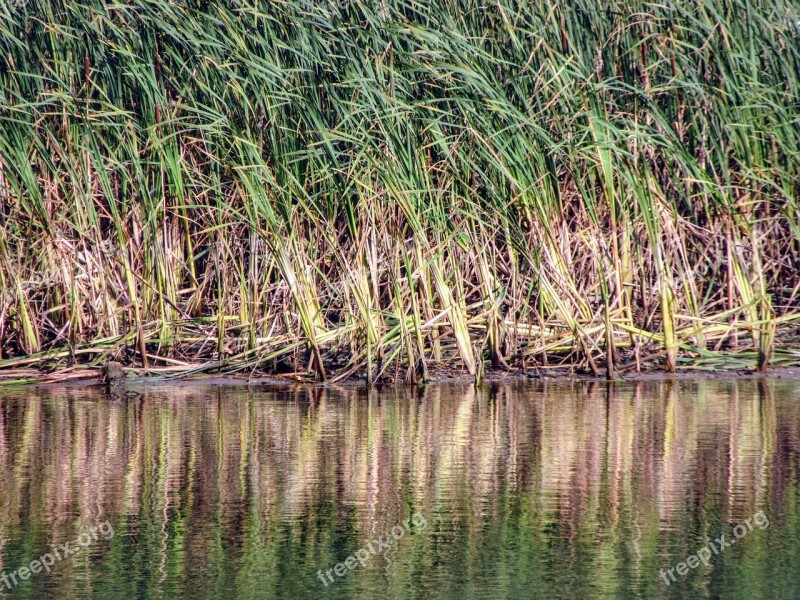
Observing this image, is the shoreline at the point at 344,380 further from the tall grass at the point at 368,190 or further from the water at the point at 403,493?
the water at the point at 403,493

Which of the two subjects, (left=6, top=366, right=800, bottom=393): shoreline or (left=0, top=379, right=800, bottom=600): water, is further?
(left=6, top=366, right=800, bottom=393): shoreline

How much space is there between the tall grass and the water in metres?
0.71

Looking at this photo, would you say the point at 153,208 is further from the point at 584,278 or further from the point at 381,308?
the point at 584,278

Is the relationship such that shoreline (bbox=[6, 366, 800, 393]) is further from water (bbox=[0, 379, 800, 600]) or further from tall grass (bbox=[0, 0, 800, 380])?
water (bbox=[0, 379, 800, 600])

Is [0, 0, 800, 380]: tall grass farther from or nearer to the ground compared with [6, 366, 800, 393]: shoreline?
farther from the ground

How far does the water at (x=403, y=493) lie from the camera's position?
11.6 feet

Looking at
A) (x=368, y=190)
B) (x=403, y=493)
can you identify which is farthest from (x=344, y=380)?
(x=403, y=493)

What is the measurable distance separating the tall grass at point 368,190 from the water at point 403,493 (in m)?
0.71

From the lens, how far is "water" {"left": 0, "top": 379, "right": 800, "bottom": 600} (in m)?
3.52

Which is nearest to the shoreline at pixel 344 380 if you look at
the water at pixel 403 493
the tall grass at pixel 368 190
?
the tall grass at pixel 368 190

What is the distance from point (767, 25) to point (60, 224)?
457cm

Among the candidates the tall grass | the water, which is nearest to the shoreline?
the tall grass

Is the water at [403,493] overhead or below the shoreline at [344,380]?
below

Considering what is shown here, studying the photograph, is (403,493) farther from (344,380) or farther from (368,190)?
(368,190)
